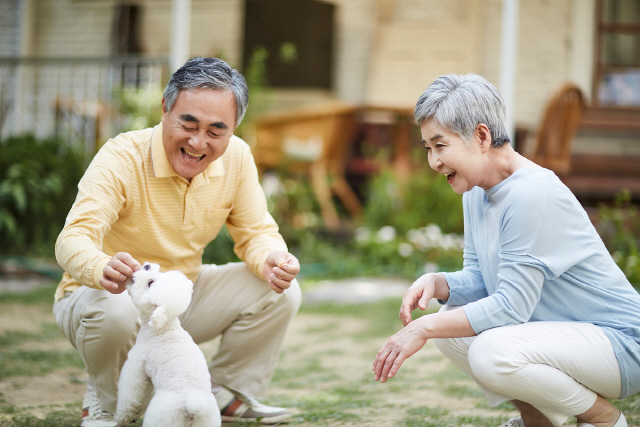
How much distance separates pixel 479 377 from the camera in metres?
2.10

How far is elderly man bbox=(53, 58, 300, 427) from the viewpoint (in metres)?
2.29

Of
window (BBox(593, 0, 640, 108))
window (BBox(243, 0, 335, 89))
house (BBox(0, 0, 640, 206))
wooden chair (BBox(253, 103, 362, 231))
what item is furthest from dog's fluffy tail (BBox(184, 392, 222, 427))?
window (BBox(593, 0, 640, 108))

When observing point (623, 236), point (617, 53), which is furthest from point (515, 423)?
point (617, 53)

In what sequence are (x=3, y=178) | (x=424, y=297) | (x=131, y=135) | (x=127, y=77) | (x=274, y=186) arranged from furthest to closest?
(x=127, y=77) < (x=274, y=186) < (x=3, y=178) < (x=131, y=135) < (x=424, y=297)

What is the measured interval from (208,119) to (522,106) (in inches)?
251

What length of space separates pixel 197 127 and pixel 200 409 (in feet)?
3.09

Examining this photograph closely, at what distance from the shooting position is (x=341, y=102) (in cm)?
775

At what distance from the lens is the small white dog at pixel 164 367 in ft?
6.38

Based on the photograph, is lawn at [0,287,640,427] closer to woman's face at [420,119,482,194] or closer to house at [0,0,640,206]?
woman's face at [420,119,482,194]

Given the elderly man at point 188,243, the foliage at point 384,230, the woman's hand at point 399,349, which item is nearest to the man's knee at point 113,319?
the elderly man at point 188,243

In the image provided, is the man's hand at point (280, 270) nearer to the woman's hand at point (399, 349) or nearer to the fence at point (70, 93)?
the woman's hand at point (399, 349)

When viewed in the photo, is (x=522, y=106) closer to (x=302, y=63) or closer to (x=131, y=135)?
(x=302, y=63)

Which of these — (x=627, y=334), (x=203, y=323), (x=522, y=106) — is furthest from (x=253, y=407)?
(x=522, y=106)

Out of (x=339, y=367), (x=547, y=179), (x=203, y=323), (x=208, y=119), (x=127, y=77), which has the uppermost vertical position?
(x=127, y=77)
